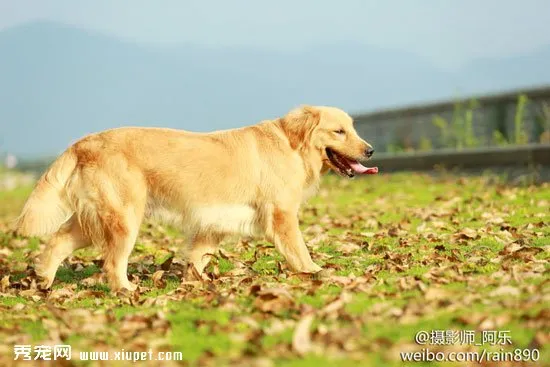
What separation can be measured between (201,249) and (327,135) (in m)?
1.74

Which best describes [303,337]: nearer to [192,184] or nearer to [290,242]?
[290,242]

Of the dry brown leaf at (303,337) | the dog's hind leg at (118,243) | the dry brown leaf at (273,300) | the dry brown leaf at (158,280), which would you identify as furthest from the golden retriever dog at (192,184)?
the dry brown leaf at (303,337)

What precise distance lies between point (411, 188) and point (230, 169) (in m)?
9.60

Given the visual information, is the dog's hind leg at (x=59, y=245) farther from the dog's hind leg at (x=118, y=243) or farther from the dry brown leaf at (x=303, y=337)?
the dry brown leaf at (x=303, y=337)

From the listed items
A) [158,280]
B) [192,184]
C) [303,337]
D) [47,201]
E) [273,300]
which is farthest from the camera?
[158,280]

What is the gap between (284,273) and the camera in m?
9.00

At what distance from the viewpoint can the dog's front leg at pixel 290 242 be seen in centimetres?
889

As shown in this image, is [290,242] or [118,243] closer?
[118,243]

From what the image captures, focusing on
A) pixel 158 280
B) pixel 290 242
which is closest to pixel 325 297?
pixel 290 242

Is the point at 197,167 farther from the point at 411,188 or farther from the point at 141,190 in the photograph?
the point at 411,188

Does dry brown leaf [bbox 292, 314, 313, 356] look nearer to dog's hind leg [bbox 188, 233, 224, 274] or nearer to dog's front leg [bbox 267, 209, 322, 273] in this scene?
dog's front leg [bbox 267, 209, 322, 273]

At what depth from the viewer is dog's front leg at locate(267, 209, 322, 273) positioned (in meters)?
8.89

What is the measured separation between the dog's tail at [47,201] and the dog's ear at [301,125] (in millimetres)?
2162

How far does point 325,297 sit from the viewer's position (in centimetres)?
707
